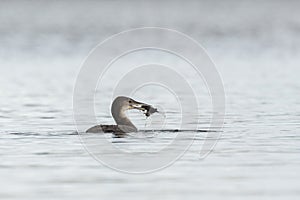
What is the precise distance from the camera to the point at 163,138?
1606 centimetres

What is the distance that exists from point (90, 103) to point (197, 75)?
6045 mm

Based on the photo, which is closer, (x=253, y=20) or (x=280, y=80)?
(x=280, y=80)

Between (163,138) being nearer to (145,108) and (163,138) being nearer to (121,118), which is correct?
(121,118)

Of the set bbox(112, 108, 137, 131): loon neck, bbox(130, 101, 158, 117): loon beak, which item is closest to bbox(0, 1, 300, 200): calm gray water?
bbox(112, 108, 137, 131): loon neck

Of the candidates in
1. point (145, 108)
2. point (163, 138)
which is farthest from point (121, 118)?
point (163, 138)

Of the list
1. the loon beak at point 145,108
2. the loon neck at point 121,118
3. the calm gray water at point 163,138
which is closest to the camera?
the calm gray water at point 163,138

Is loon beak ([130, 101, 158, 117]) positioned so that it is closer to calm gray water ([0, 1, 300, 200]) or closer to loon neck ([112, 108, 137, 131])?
loon neck ([112, 108, 137, 131])

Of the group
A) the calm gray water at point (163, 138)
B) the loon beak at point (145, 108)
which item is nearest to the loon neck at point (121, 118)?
the loon beak at point (145, 108)

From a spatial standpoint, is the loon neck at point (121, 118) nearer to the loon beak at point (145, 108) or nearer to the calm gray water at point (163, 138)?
the loon beak at point (145, 108)

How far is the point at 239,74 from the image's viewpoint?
27219 mm

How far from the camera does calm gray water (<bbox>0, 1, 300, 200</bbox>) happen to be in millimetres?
12438

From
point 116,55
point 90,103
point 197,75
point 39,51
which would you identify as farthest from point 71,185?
point 39,51

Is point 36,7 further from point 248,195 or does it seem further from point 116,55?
point 248,195

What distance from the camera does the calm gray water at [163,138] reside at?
12.4 meters
